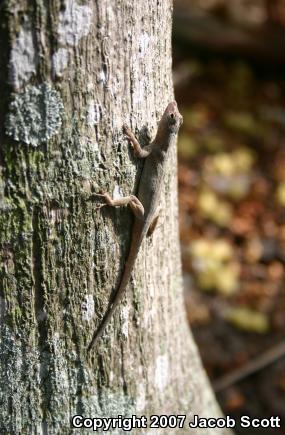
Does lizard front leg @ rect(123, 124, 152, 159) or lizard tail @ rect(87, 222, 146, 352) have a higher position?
lizard front leg @ rect(123, 124, 152, 159)

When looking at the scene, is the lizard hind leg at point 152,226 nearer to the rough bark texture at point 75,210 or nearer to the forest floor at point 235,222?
the rough bark texture at point 75,210

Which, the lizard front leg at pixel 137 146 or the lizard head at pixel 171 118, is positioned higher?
the lizard head at pixel 171 118

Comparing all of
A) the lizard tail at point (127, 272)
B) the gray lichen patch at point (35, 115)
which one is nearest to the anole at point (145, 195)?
the lizard tail at point (127, 272)

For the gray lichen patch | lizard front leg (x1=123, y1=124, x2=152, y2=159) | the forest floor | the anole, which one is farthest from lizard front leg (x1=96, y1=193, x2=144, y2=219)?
the forest floor

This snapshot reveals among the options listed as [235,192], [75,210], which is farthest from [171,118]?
[235,192]

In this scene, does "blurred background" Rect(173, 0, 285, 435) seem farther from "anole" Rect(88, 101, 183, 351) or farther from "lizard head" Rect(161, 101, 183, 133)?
"lizard head" Rect(161, 101, 183, 133)
